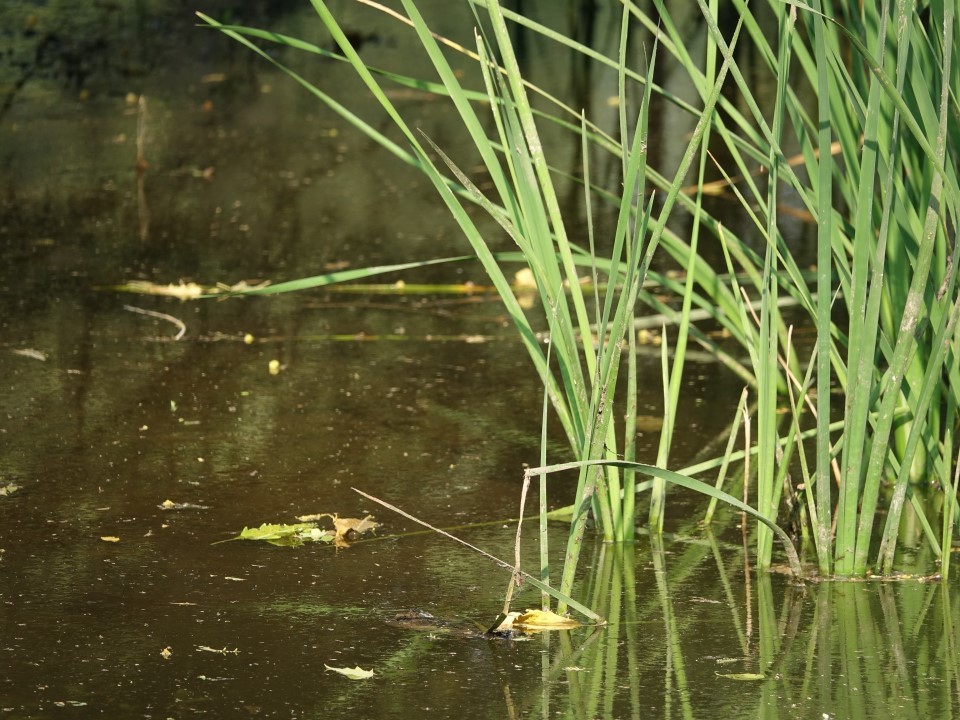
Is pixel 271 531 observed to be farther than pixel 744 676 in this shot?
Yes

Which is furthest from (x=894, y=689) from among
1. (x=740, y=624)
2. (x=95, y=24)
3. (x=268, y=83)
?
(x=95, y=24)

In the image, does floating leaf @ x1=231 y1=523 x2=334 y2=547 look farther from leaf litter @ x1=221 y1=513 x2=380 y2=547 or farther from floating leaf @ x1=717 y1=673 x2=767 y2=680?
floating leaf @ x1=717 y1=673 x2=767 y2=680

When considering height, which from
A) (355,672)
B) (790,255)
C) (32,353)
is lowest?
(355,672)

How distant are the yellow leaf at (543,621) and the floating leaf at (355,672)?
255 millimetres

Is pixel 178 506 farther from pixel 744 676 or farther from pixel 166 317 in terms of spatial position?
pixel 166 317

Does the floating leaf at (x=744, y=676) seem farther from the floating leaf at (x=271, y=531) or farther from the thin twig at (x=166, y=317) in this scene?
the thin twig at (x=166, y=317)

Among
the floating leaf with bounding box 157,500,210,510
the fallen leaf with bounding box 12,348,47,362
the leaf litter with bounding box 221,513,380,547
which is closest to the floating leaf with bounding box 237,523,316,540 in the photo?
the leaf litter with bounding box 221,513,380,547

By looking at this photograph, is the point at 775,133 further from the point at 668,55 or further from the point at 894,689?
the point at 668,55

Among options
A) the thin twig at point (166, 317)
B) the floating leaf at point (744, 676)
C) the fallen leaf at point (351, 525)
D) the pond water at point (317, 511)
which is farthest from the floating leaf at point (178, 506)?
the thin twig at point (166, 317)

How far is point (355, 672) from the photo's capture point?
5.96 feet

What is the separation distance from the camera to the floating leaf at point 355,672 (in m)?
1.80

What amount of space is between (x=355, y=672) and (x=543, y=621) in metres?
0.30

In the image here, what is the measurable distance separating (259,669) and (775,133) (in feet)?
3.19

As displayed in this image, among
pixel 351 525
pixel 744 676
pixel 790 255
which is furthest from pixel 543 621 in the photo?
pixel 790 255
